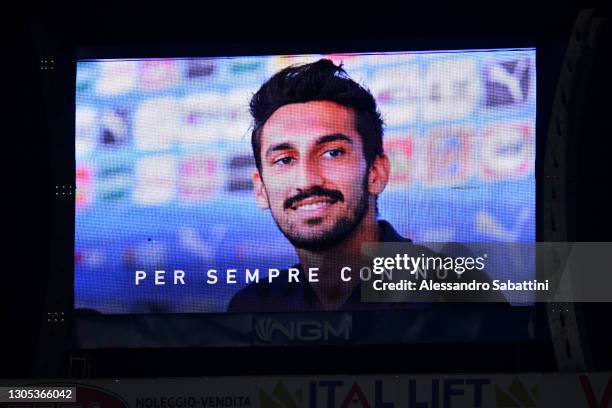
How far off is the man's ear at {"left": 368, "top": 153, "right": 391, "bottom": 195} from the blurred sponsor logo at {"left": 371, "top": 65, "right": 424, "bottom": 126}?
22 cm

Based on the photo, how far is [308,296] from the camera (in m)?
6.98

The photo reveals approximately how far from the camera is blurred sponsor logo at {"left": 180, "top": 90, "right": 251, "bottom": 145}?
7.05 m

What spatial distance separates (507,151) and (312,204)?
1141 millimetres

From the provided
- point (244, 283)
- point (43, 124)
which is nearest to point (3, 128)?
point (43, 124)

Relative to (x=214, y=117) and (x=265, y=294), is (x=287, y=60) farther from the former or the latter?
(x=265, y=294)

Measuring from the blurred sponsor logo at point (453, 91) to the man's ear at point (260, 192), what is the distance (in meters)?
1.03

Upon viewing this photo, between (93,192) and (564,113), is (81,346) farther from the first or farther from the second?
(564,113)

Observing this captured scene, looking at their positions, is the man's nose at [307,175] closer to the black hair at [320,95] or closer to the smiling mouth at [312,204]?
the smiling mouth at [312,204]

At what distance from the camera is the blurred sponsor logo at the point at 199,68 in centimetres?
706

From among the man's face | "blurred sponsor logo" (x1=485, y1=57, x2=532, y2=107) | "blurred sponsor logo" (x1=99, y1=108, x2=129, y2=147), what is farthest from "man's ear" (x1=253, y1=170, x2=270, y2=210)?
"blurred sponsor logo" (x1=485, y1=57, x2=532, y2=107)

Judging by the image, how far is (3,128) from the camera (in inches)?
280

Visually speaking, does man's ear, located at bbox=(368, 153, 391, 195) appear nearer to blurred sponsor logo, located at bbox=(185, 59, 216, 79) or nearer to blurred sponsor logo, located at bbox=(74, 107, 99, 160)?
blurred sponsor logo, located at bbox=(185, 59, 216, 79)

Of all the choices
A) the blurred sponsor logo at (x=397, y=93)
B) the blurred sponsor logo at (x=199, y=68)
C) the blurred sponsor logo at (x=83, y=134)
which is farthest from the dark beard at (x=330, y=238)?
the blurred sponsor logo at (x=83, y=134)

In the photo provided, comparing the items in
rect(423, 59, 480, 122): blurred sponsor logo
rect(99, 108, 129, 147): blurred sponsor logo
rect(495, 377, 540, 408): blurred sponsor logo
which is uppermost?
rect(423, 59, 480, 122): blurred sponsor logo
